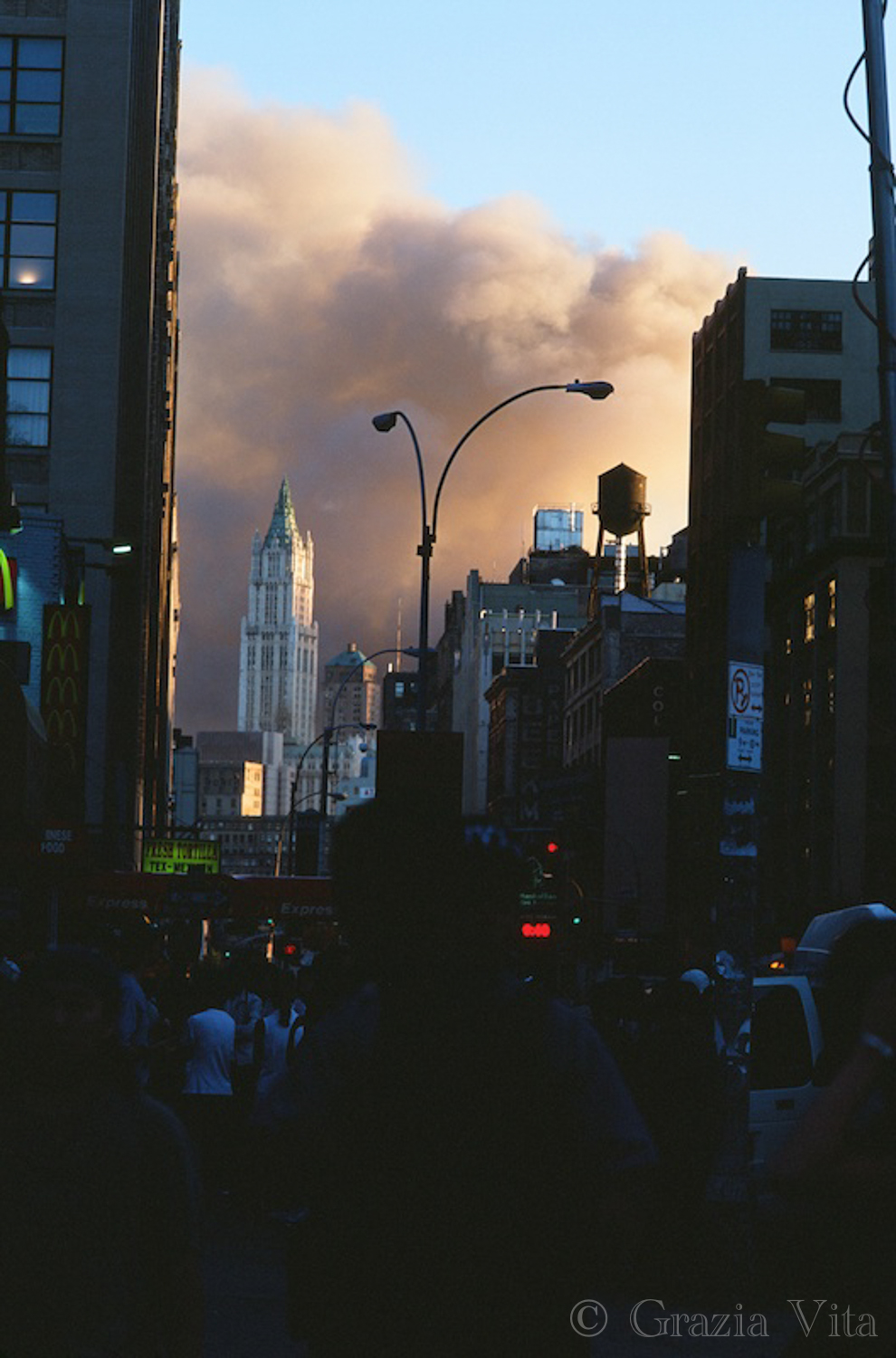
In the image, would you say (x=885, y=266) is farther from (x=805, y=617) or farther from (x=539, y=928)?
(x=805, y=617)

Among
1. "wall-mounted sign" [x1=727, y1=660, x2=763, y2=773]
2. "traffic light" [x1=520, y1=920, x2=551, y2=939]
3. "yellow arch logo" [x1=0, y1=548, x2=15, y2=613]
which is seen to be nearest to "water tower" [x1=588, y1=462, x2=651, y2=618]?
"traffic light" [x1=520, y1=920, x2=551, y2=939]

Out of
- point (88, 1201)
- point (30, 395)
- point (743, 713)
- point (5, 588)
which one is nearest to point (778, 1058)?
point (743, 713)

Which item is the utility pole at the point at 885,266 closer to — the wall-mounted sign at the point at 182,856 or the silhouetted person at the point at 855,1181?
the silhouetted person at the point at 855,1181

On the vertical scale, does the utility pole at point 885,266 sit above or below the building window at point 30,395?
below

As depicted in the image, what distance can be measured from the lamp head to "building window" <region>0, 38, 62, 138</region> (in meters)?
33.0

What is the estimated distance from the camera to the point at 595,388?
33375 millimetres

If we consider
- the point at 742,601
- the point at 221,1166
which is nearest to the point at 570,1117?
the point at 742,601

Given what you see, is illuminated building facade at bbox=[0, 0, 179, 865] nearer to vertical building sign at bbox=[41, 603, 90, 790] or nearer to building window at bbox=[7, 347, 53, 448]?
building window at bbox=[7, 347, 53, 448]

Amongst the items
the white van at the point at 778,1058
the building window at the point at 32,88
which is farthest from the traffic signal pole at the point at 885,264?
the building window at the point at 32,88

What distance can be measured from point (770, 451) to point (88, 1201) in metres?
7.58

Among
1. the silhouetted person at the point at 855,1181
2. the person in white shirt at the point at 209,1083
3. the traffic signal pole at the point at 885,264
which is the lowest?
the person in white shirt at the point at 209,1083

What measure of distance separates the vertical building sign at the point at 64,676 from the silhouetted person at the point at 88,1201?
136ft

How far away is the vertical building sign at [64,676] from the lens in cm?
4634

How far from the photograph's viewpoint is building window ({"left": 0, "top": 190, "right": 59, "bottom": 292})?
200ft
